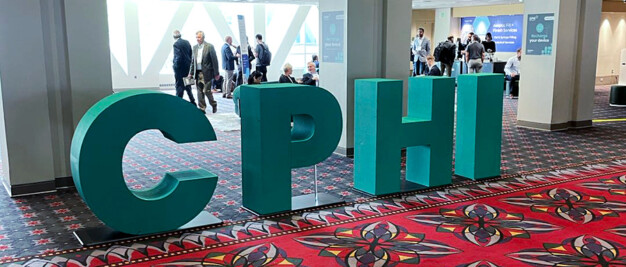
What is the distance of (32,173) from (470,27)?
1986 centimetres

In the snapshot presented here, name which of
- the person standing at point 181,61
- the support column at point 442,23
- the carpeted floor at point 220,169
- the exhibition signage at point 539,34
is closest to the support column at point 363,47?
the carpeted floor at point 220,169

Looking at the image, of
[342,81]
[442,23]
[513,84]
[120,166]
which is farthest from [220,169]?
[442,23]

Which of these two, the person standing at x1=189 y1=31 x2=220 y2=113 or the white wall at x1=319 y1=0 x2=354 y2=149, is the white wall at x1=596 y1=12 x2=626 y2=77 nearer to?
the person standing at x1=189 y1=31 x2=220 y2=113

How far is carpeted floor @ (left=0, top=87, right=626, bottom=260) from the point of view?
4.65m

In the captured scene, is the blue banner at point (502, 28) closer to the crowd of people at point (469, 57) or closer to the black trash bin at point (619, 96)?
the crowd of people at point (469, 57)

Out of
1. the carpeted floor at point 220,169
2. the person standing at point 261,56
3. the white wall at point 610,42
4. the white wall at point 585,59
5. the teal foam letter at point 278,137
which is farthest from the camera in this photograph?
the white wall at point 610,42

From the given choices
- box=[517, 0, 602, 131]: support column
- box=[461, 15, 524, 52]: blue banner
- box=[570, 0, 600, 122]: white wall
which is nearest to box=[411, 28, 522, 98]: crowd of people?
box=[461, 15, 524, 52]: blue banner

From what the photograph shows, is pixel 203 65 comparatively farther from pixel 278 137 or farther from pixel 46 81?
pixel 278 137

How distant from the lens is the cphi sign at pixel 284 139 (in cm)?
436

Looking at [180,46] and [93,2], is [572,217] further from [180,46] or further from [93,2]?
[180,46]

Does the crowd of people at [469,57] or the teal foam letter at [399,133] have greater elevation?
the crowd of people at [469,57]

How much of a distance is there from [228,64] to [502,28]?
39.8 ft

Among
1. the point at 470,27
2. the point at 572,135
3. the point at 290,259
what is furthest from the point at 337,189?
the point at 470,27

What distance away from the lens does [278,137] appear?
4.92 meters
